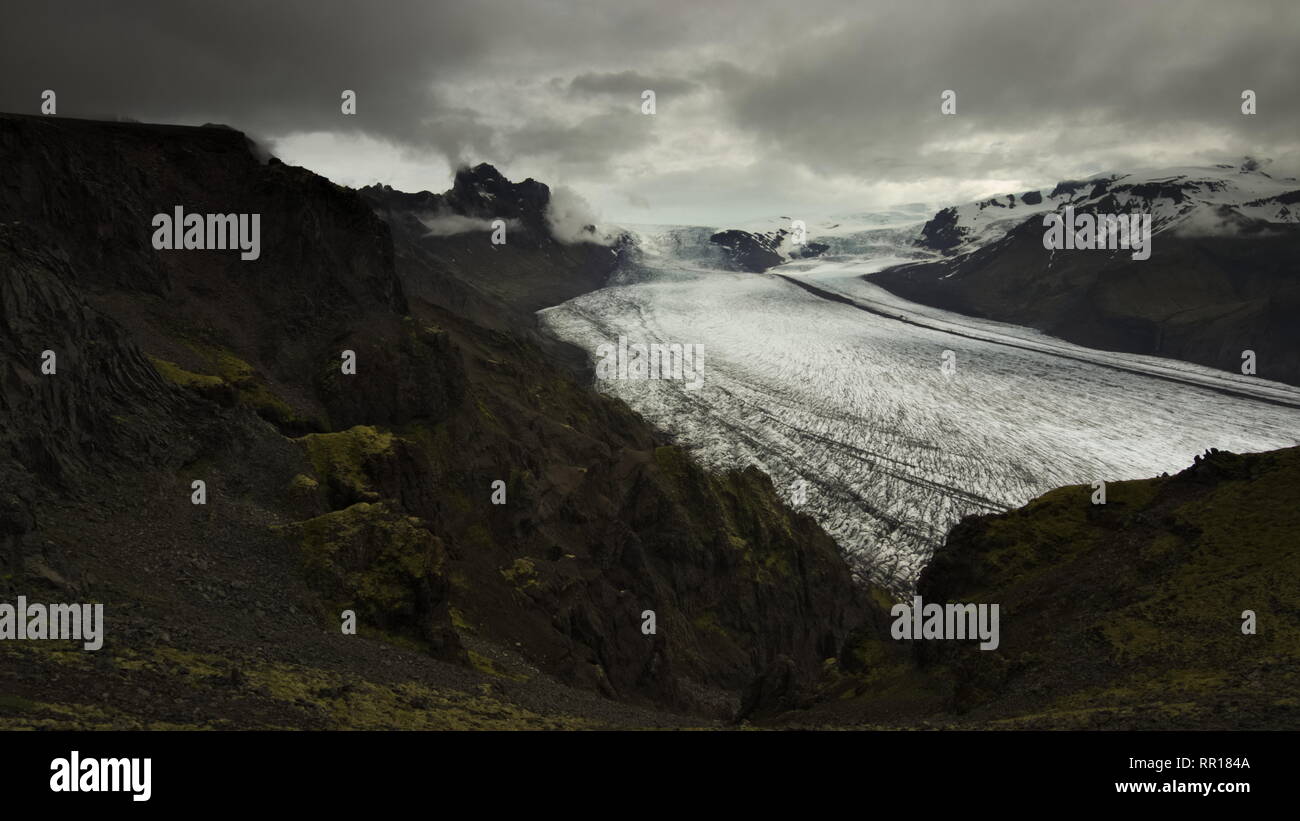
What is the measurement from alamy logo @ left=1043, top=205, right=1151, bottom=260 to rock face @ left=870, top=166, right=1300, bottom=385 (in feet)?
6.19

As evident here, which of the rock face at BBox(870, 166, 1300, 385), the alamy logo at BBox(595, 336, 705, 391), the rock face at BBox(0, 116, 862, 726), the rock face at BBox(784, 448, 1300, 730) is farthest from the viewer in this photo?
the rock face at BBox(870, 166, 1300, 385)

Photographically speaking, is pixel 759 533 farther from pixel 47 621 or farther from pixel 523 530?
pixel 47 621

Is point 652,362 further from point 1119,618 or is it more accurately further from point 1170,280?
point 1170,280

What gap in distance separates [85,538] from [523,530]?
55.5 feet

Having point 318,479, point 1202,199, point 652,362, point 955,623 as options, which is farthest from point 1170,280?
point 318,479

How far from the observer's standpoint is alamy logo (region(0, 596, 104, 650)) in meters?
11.0

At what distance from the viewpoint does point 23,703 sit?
8906 mm

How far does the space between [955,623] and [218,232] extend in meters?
29.7

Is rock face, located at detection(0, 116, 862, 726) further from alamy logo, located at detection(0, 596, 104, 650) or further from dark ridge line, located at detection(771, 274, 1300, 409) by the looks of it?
dark ridge line, located at detection(771, 274, 1300, 409)

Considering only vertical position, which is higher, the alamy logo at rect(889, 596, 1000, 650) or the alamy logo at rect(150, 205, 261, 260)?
the alamy logo at rect(150, 205, 261, 260)

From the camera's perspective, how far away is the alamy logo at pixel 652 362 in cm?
7694

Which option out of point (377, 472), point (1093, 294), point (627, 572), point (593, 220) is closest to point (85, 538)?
point (377, 472)

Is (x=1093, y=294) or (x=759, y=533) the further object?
(x=1093, y=294)

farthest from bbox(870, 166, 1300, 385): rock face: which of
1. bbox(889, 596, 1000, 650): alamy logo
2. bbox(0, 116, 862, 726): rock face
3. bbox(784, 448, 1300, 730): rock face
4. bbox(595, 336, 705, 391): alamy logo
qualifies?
bbox(889, 596, 1000, 650): alamy logo
